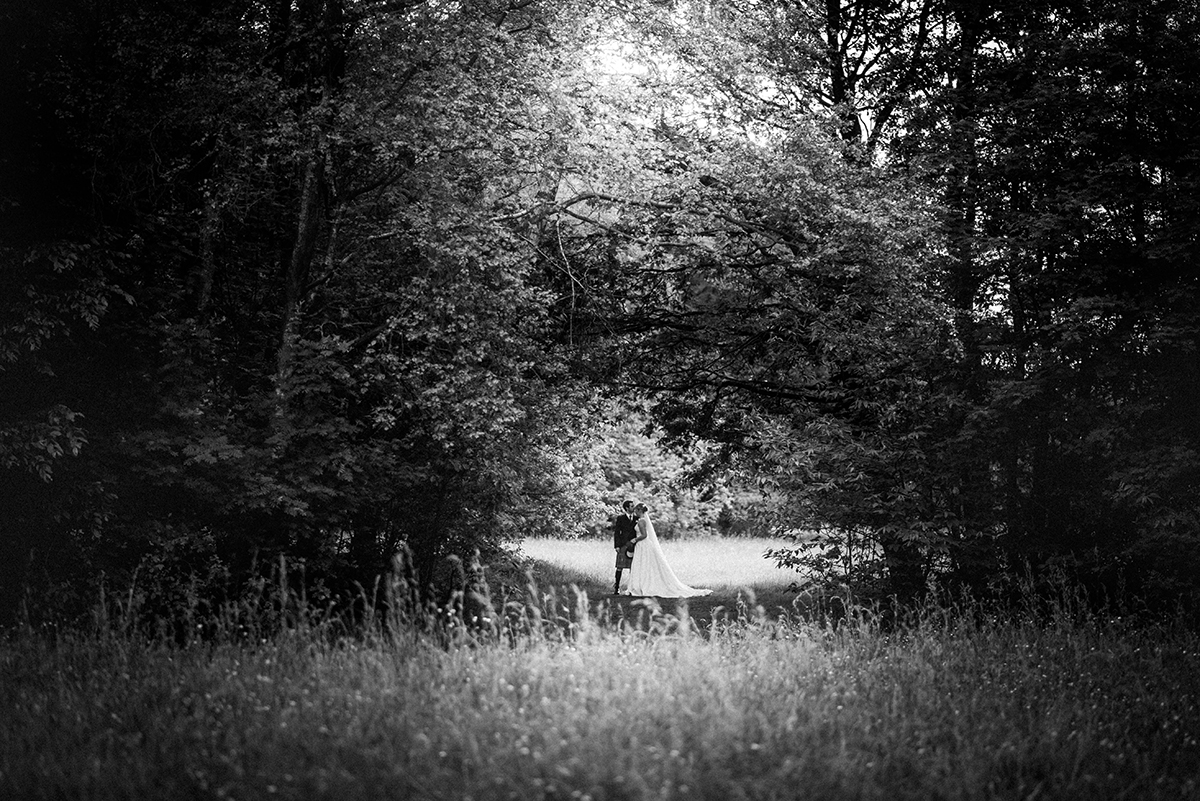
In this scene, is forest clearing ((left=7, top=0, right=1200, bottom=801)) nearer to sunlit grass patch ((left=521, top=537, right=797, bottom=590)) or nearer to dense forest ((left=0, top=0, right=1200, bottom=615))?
dense forest ((left=0, top=0, right=1200, bottom=615))

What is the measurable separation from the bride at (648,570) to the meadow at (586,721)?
42.4 feet

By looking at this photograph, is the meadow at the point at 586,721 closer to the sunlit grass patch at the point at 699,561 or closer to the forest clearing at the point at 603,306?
the forest clearing at the point at 603,306

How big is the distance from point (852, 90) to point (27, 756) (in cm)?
1669

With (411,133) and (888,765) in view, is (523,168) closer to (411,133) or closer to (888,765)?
(411,133)

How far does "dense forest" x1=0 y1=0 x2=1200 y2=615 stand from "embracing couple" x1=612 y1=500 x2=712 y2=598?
4.59 metres

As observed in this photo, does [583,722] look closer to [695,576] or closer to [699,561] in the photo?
[695,576]

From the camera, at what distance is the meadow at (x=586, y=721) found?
478 cm

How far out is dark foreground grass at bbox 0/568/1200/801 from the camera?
4.77 m

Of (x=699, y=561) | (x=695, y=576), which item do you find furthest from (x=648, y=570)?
(x=699, y=561)

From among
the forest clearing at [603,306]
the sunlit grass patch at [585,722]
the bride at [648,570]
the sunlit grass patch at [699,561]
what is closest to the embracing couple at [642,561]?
the bride at [648,570]

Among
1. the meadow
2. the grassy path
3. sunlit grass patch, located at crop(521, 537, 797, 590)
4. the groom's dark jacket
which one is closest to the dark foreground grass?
the meadow

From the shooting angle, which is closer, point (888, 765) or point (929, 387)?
point (888, 765)

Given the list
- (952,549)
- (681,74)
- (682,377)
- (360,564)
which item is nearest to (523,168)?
(681,74)

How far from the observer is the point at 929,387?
14469mm
